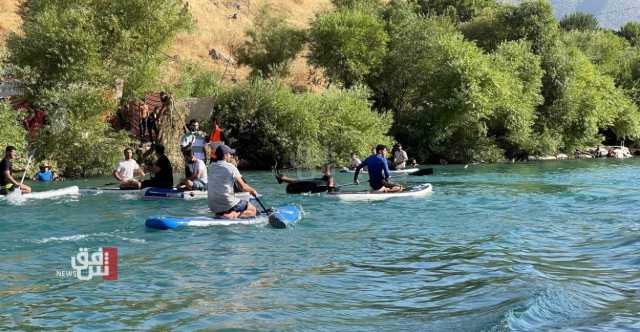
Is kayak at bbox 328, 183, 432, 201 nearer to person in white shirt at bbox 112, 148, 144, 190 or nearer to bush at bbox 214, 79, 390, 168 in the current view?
person in white shirt at bbox 112, 148, 144, 190

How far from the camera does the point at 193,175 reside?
20.1m

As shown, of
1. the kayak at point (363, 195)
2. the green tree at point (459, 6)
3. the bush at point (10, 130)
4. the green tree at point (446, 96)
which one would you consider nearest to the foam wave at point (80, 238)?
the kayak at point (363, 195)

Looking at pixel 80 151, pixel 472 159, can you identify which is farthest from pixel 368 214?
pixel 472 159

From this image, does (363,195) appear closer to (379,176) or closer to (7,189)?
(379,176)

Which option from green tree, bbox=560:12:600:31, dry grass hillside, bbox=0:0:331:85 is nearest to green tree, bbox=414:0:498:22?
dry grass hillside, bbox=0:0:331:85

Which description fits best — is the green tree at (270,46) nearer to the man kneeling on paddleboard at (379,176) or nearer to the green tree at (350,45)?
the green tree at (350,45)

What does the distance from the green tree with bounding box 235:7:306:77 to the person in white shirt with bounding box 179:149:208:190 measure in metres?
34.9

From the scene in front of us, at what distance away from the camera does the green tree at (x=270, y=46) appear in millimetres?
55594

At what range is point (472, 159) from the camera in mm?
46094

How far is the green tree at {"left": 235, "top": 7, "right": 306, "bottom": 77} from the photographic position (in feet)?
182

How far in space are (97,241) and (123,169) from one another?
343 inches

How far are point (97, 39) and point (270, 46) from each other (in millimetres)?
24644

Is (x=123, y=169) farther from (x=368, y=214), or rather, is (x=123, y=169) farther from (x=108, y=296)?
(x=108, y=296)

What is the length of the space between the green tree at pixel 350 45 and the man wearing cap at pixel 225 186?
34.5 metres
